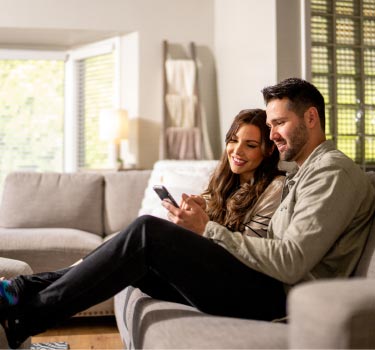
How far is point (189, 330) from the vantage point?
148 centimetres

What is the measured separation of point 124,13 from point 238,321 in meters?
4.62

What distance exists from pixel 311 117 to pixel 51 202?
2.38 metres

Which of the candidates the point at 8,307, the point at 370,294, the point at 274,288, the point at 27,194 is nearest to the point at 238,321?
the point at 274,288

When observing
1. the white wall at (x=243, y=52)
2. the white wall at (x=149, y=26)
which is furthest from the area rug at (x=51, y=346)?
the white wall at (x=149, y=26)

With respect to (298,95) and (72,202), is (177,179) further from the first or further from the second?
(298,95)

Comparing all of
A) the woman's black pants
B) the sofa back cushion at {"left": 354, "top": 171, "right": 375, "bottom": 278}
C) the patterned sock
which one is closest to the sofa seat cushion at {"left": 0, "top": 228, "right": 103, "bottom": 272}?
the patterned sock

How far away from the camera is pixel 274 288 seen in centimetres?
166

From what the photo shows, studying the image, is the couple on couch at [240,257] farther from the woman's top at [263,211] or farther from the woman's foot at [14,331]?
the woman's top at [263,211]

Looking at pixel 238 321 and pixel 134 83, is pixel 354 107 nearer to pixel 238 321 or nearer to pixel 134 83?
pixel 134 83

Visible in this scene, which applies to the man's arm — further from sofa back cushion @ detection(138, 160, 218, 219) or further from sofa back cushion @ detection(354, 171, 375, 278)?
sofa back cushion @ detection(138, 160, 218, 219)

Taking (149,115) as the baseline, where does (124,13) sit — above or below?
above

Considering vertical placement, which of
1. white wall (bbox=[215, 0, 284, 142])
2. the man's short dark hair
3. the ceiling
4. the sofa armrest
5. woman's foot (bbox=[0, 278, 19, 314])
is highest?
the ceiling

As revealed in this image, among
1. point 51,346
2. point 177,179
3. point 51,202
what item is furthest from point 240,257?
point 51,202

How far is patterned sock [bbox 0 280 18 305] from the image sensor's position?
1.73 metres
